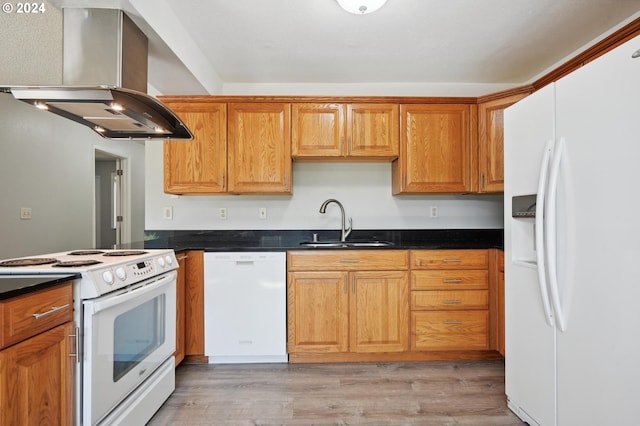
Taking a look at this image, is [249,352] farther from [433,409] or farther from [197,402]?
[433,409]

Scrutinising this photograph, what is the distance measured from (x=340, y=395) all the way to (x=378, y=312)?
2.20ft

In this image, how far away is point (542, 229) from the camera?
4.69ft

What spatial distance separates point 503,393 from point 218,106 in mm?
2957

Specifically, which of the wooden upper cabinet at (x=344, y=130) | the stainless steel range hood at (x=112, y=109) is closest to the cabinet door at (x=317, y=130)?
the wooden upper cabinet at (x=344, y=130)

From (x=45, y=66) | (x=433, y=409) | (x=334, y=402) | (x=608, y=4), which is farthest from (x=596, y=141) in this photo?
(x=45, y=66)

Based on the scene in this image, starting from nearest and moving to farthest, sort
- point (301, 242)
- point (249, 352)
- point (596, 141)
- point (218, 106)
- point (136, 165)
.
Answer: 1. point (596, 141)
2. point (249, 352)
3. point (218, 106)
4. point (301, 242)
5. point (136, 165)

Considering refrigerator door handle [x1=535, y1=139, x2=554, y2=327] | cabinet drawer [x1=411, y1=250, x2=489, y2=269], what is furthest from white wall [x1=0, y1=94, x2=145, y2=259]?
refrigerator door handle [x1=535, y1=139, x2=554, y2=327]

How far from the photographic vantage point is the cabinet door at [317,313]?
95.9 inches

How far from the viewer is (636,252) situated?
109 centimetres

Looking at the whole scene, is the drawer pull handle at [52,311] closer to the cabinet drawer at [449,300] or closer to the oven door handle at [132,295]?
the oven door handle at [132,295]

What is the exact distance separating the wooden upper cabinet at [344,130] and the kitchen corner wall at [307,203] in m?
0.34

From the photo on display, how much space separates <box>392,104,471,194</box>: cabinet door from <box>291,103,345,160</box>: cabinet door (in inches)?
21.6

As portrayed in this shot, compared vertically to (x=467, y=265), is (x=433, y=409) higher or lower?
lower

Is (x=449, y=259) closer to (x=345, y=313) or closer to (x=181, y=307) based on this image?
(x=345, y=313)
